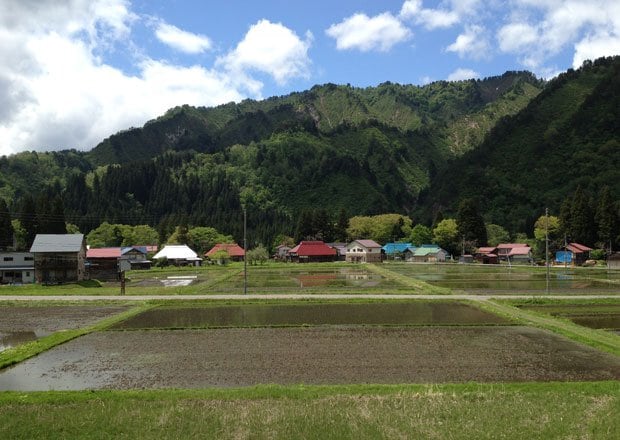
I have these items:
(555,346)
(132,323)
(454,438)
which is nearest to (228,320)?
(132,323)

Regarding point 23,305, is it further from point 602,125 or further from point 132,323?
point 602,125

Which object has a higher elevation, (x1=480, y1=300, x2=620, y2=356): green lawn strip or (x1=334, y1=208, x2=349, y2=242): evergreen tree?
(x1=334, y1=208, x2=349, y2=242): evergreen tree

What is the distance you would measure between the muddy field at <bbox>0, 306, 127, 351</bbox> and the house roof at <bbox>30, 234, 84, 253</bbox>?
21540 mm

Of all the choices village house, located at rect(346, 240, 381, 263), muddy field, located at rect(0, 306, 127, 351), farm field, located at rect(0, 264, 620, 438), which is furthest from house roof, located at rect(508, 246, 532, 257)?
muddy field, located at rect(0, 306, 127, 351)

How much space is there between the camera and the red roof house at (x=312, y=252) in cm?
10975

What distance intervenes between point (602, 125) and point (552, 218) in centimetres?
6010

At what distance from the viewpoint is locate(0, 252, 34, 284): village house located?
58.3m

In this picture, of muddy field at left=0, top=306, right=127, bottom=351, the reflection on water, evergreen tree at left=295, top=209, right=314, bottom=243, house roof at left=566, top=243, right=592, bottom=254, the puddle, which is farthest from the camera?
evergreen tree at left=295, top=209, right=314, bottom=243

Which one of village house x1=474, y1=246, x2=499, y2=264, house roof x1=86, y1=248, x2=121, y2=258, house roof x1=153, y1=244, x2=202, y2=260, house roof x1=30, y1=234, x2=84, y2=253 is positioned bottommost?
village house x1=474, y1=246, x2=499, y2=264

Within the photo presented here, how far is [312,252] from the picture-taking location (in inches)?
4350

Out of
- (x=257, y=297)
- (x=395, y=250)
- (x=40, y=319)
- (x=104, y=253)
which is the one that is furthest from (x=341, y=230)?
(x=40, y=319)

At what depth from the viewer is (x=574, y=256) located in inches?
3383

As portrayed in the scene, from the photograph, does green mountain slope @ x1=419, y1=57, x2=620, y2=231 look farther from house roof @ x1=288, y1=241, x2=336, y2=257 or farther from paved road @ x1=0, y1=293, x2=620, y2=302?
paved road @ x1=0, y1=293, x2=620, y2=302

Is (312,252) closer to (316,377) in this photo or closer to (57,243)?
(57,243)
